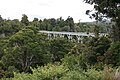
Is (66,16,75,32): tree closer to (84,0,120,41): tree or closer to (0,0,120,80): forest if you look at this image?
(0,0,120,80): forest

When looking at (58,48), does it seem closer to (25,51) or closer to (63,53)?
(63,53)

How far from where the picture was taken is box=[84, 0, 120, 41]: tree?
1634cm

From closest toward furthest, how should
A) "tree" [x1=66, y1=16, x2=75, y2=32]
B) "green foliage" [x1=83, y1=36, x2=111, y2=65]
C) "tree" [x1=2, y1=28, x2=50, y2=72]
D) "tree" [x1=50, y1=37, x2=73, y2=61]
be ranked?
"green foliage" [x1=83, y1=36, x2=111, y2=65] → "tree" [x1=2, y1=28, x2=50, y2=72] → "tree" [x1=50, y1=37, x2=73, y2=61] → "tree" [x1=66, y1=16, x2=75, y2=32]

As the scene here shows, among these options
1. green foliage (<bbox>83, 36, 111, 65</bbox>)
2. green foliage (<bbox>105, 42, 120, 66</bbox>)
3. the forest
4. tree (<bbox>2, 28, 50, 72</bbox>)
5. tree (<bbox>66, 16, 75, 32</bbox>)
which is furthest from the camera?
tree (<bbox>66, 16, 75, 32</bbox>)

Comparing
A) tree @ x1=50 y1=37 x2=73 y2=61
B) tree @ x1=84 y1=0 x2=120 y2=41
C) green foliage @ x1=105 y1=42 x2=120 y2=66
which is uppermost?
tree @ x1=84 y1=0 x2=120 y2=41

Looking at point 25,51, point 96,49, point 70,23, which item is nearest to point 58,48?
point 25,51

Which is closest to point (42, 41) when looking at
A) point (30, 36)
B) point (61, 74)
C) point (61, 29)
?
point (30, 36)

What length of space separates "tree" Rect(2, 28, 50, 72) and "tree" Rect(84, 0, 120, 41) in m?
9.86

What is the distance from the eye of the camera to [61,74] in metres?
8.99

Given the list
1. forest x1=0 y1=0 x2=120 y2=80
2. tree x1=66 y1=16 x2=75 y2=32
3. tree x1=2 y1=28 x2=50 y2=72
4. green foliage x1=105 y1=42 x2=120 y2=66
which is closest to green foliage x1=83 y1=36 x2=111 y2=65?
forest x1=0 y1=0 x2=120 y2=80

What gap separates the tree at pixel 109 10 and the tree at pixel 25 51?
986 centimetres

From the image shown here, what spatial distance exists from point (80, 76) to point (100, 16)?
32.1 ft

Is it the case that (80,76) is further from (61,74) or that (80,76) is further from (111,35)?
(111,35)

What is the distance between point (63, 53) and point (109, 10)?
53.7 ft
